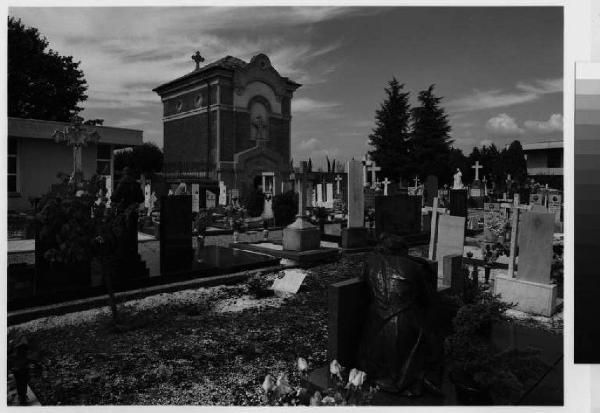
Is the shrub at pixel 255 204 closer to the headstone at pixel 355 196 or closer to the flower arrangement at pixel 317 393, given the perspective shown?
the headstone at pixel 355 196

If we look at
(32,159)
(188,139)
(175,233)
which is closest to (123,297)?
(175,233)

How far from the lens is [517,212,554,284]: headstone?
604cm

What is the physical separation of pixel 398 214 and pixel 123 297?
8.55m

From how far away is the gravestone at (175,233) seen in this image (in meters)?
7.83

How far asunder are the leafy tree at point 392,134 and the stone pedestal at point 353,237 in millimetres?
25743

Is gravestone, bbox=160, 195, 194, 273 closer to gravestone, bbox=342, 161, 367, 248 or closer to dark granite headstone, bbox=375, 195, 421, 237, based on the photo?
gravestone, bbox=342, 161, 367, 248

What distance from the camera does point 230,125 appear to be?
25.0 meters

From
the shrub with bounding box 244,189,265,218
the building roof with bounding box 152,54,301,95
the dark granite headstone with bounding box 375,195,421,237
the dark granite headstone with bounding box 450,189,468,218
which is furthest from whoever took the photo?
the building roof with bounding box 152,54,301,95

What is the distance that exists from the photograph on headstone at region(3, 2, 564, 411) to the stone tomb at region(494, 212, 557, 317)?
0.02 metres

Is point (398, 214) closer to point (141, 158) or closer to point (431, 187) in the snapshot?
point (431, 187)

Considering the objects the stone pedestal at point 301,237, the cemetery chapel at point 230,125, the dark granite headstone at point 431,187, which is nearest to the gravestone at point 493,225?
the stone pedestal at point 301,237

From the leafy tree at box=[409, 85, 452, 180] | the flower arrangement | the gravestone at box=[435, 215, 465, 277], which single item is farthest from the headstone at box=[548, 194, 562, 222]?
the leafy tree at box=[409, 85, 452, 180]

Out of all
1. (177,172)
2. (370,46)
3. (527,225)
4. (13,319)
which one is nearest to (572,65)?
(527,225)

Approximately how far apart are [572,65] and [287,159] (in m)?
23.2
